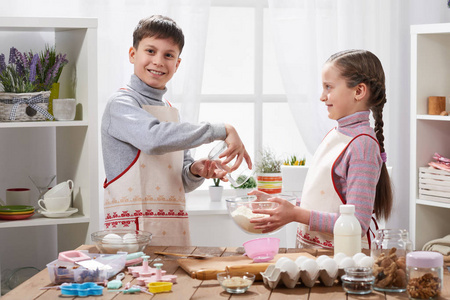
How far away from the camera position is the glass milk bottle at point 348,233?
5.24 feet

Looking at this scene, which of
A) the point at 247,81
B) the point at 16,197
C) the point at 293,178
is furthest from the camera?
the point at 247,81

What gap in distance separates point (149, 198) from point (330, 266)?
0.84 meters

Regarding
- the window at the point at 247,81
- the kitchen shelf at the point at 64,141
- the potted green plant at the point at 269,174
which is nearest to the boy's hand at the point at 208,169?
the kitchen shelf at the point at 64,141

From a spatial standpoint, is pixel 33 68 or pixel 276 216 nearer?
pixel 276 216

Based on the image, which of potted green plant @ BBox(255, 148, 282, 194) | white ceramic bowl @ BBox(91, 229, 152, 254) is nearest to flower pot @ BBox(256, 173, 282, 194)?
potted green plant @ BBox(255, 148, 282, 194)

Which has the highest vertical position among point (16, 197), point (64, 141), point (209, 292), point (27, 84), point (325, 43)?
point (325, 43)

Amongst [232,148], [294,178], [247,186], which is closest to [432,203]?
[294,178]

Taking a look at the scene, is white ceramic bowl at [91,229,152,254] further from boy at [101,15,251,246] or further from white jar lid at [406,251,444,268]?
white jar lid at [406,251,444,268]

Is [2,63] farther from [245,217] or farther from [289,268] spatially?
[289,268]

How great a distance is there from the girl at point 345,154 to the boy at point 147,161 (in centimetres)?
35

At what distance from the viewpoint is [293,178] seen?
310cm

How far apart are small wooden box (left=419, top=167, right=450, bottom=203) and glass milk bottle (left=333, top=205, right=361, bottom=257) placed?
5.23 feet

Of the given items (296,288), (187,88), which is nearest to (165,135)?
(296,288)

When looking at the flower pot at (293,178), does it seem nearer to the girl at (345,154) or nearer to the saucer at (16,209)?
the girl at (345,154)
